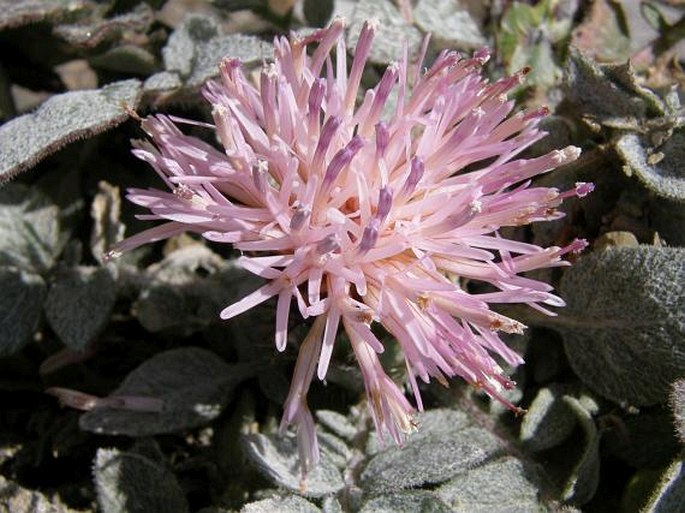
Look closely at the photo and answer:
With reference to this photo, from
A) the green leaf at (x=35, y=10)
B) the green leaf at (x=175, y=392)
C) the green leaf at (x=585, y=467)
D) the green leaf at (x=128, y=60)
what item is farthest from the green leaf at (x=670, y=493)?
the green leaf at (x=35, y=10)

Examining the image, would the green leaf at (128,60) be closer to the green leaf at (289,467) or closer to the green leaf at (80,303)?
the green leaf at (80,303)

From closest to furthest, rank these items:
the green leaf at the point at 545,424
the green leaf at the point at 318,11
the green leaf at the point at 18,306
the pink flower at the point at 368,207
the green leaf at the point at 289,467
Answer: the pink flower at the point at 368,207 → the green leaf at the point at 289,467 → the green leaf at the point at 545,424 → the green leaf at the point at 18,306 → the green leaf at the point at 318,11

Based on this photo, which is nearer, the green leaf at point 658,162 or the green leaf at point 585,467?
the green leaf at point 585,467

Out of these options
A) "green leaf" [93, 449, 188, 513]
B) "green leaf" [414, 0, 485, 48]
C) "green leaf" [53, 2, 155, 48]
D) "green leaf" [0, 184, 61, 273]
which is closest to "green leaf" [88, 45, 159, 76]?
"green leaf" [53, 2, 155, 48]

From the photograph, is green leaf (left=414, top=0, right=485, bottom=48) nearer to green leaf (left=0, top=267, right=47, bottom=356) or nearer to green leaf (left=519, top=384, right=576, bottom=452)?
green leaf (left=519, top=384, right=576, bottom=452)

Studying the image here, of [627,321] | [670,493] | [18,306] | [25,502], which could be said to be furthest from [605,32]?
[25,502]

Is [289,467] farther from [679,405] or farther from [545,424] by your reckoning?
[679,405]
